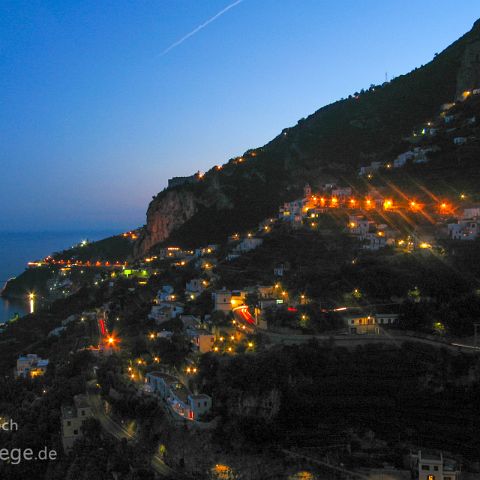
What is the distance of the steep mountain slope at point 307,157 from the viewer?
55125mm

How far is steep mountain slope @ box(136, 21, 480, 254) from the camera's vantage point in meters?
55.1

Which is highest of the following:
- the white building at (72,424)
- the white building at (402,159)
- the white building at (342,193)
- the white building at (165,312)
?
the white building at (402,159)

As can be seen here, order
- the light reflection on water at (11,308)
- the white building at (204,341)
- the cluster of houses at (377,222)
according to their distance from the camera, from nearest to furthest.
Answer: the white building at (204,341) → the cluster of houses at (377,222) → the light reflection on water at (11,308)

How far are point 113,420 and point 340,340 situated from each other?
8726mm

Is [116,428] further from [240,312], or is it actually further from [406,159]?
[406,159]

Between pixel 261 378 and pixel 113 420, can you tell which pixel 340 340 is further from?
pixel 113 420

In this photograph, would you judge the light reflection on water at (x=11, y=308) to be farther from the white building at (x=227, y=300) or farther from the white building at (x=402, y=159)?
the white building at (x=402, y=159)

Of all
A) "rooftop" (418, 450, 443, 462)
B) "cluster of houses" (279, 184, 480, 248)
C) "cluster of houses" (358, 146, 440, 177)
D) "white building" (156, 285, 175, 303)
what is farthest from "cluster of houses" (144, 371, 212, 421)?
"cluster of houses" (358, 146, 440, 177)

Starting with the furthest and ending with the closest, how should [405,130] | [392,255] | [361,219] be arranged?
[405,130] → [361,219] → [392,255]

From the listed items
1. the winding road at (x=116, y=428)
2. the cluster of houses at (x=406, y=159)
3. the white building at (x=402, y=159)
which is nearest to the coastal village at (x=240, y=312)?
the winding road at (x=116, y=428)

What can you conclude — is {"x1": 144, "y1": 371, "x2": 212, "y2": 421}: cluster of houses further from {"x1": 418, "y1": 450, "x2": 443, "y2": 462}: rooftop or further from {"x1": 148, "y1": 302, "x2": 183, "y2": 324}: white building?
{"x1": 148, "y1": 302, "x2": 183, "y2": 324}: white building

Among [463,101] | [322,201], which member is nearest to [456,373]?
[322,201]

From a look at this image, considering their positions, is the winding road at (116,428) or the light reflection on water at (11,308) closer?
the winding road at (116,428)

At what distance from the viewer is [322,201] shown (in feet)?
134
